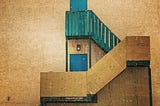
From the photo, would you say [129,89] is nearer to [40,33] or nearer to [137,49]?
[137,49]

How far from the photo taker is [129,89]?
13.9 m

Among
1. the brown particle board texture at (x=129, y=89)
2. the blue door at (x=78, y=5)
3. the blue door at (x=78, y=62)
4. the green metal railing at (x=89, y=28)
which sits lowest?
the brown particle board texture at (x=129, y=89)

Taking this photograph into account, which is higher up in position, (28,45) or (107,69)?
(28,45)

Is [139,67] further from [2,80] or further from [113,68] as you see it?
[2,80]

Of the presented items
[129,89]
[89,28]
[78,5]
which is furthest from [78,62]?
[129,89]

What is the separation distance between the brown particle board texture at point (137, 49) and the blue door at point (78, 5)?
468 cm

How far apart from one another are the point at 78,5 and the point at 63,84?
5.27 meters

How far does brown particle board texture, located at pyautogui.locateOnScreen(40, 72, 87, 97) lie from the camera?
45.5ft

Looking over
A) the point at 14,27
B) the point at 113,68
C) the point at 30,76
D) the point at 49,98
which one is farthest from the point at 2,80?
the point at 113,68

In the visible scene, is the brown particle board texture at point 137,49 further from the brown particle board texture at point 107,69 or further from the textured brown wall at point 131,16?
the textured brown wall at point 131,16

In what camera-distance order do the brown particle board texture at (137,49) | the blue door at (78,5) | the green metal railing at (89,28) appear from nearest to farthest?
1. the brown particle board texture at (137,49)
2. the green metal railing at (89,28)
3. the blue door at (78,5)

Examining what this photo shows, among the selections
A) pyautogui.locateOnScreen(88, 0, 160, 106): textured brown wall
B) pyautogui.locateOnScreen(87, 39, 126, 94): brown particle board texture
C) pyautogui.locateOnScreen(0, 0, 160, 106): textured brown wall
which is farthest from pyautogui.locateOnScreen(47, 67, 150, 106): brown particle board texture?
pyautogui.locateOnScreen(88, 0, 160, 106): textured brown wall

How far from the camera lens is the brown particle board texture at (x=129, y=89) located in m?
13.9

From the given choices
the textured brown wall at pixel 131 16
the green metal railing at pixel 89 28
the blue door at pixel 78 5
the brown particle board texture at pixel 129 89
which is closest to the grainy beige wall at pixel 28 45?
the blue door at pixel 78 5
